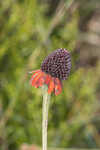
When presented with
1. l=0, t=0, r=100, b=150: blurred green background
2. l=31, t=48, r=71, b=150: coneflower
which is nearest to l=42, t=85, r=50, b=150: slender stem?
l=31, t=48, r=71, b=150: coneflower

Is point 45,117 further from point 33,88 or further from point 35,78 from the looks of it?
point 33,88

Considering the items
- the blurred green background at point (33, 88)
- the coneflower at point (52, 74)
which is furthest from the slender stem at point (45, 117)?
the blurred green background at point (33, 88)

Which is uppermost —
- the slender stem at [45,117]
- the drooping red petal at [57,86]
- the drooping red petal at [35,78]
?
the drooping red petal at [35,78]

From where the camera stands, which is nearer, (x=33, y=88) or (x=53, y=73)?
(x=53, y=73)

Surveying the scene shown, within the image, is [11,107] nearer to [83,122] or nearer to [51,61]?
[83,122]

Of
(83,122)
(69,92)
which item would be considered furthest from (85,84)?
(83,122)

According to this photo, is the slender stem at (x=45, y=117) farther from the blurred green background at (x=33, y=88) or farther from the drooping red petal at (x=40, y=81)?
the blurred green background at (x=33, y=88)

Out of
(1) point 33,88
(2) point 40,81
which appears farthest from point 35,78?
(1) point 33,88
